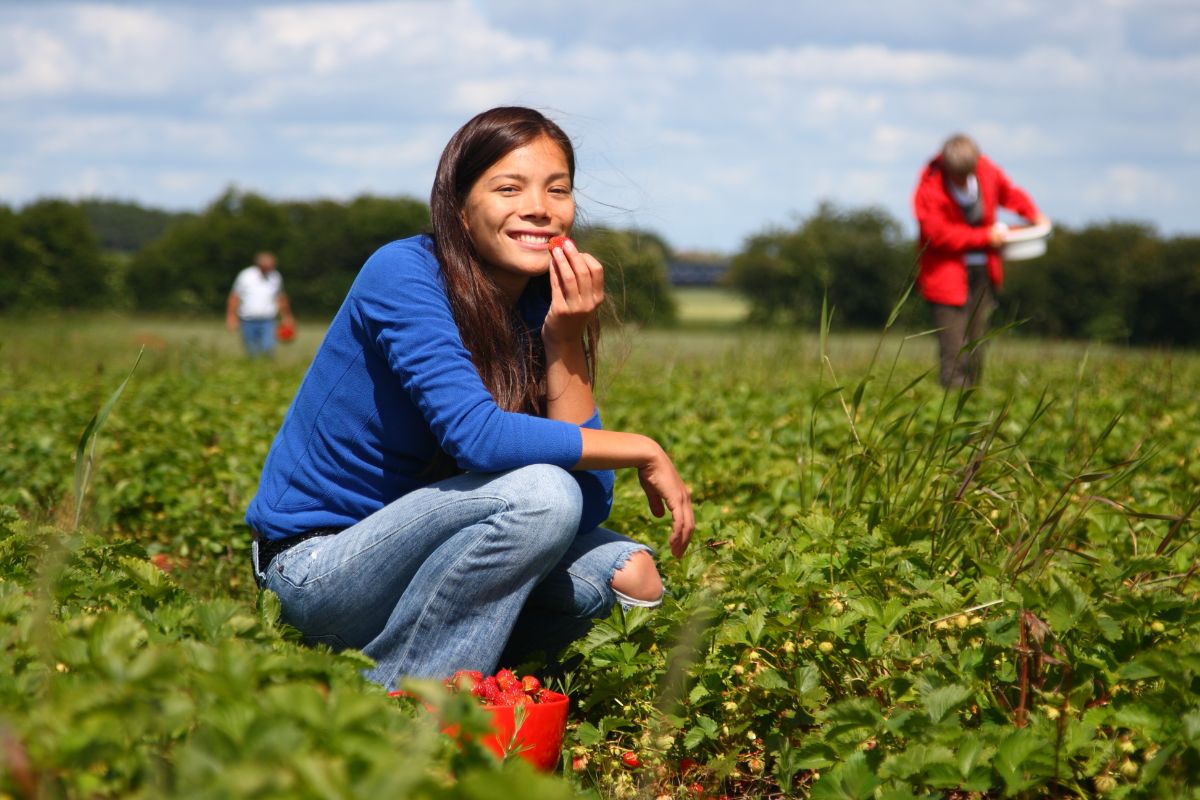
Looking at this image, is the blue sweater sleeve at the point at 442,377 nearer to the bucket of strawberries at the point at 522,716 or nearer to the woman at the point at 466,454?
the woman at the point at 466,454

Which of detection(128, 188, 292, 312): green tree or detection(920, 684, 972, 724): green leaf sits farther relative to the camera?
detection(128, 188, 292, 312): green tree

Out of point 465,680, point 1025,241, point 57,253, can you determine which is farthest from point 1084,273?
point 57,253

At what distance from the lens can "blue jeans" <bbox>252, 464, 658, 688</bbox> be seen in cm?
235

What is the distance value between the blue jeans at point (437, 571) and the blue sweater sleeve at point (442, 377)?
2.0 inches

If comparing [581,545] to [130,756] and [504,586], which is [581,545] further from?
[130,756]

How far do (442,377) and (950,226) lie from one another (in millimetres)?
5339

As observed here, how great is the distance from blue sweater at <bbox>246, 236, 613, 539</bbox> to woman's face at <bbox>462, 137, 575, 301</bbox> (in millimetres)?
135

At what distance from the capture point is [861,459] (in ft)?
10.2

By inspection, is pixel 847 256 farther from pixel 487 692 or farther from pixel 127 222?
pixel 487 692

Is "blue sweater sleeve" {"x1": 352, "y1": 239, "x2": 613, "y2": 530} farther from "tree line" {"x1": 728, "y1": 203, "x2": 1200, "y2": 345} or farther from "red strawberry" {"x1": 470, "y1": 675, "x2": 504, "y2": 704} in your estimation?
"tree line" {"x1": 728, "y1": 203, "x2": 1200, "y2": 345}

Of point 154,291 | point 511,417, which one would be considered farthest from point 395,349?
point 154,291

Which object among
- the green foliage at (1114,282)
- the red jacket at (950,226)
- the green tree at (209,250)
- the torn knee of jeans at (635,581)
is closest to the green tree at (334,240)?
the green tree at (209,250)

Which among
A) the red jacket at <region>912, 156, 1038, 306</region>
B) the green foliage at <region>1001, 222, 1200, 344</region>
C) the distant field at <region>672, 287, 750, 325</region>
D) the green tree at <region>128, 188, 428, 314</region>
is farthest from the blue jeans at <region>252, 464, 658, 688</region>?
the green tree at <region>128, 188, 428, 314</region>

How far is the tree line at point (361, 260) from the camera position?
22547 millimetres
